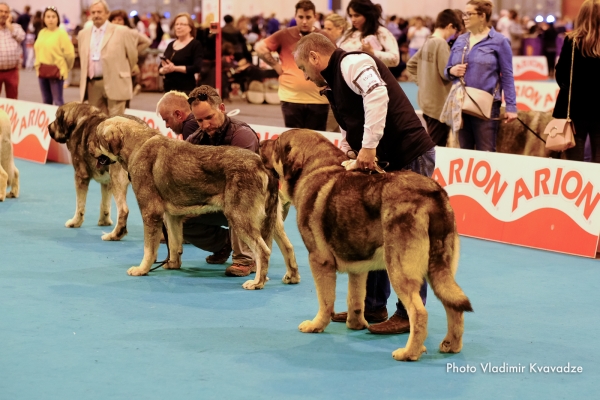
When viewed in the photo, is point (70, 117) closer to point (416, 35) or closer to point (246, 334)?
point (246, 334)

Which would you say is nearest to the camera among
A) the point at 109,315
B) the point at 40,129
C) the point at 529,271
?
the point at 109,315

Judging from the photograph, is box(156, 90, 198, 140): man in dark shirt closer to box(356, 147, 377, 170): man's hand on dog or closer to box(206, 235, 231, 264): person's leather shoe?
box(206, 235, 231, 264): person's leather shoe

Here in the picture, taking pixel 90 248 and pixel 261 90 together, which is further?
pixel 261 90

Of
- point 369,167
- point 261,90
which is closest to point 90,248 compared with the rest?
point 369,167

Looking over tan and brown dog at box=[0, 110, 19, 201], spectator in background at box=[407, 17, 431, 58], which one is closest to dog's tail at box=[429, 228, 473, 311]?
tan and brown dog at box=[0, 110, 19, 201]

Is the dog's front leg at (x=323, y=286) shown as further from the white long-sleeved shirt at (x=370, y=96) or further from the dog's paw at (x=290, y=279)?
the dog's paw at (x=290, y=279)

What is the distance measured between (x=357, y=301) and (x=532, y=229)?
293cm

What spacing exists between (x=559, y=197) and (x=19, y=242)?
479 centimetres

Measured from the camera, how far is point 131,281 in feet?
19.7

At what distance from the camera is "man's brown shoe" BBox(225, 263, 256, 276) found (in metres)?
6.19

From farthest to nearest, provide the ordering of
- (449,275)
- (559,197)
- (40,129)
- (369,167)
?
(40,129), (559,197), (369,167), (449,275)

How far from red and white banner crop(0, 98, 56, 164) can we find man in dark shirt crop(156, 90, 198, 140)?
4946 mm

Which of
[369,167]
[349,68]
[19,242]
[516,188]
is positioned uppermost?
[349,68]

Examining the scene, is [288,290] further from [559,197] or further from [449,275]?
[559,197]
